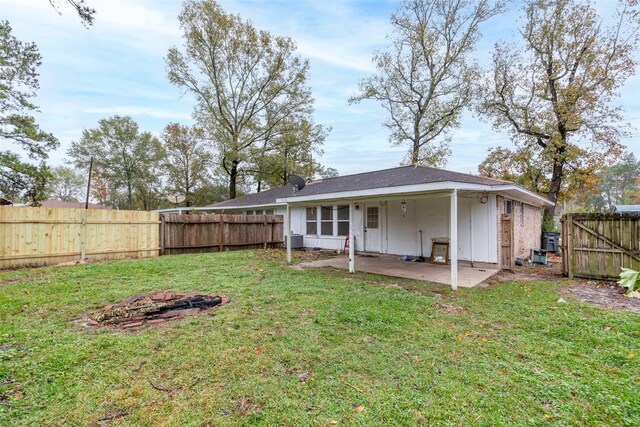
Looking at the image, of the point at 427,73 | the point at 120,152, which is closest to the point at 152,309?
the point at 427,73

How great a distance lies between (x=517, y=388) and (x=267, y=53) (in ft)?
78.2

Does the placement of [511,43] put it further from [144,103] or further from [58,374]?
[58,374]

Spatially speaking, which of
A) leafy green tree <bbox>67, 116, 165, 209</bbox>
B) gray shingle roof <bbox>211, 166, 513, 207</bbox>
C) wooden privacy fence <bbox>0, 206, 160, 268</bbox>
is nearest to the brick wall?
gray shingle roof <bbox>211, 166, 513, 207</bbox>

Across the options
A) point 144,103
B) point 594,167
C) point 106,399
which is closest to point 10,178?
point 144,103

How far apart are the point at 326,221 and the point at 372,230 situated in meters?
2.54

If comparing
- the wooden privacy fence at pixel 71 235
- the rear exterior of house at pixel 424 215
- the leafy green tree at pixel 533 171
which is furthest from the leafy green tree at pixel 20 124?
the leafy green tree at pixel 533 171

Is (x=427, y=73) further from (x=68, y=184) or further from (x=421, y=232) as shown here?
(x=68, y=184)

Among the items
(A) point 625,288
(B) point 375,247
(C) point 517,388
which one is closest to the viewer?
(C) point 517,388

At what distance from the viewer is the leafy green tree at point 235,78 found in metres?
19.6

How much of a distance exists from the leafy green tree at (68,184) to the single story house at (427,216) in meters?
40.9

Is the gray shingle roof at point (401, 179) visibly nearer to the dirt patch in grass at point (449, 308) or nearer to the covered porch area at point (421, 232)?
the covered porch area at point (421, 232)

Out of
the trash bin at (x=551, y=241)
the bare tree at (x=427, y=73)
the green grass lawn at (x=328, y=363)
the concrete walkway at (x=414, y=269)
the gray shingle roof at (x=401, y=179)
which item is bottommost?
the green grass lawn at (x=328, y=363)

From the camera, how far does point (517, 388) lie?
244 cm

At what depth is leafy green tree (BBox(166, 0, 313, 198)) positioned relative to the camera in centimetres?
1962
